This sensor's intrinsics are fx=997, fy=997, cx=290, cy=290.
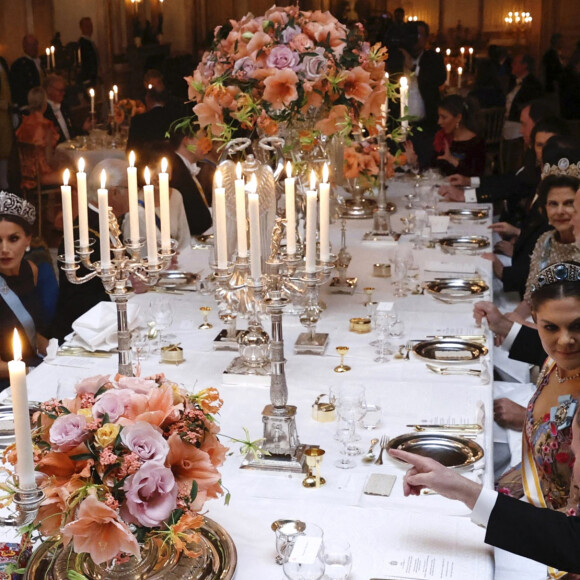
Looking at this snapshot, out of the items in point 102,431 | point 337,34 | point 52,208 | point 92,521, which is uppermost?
point 337,34

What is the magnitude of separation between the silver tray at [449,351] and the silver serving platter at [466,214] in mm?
2284

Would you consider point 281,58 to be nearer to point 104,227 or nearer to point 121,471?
point 104,227

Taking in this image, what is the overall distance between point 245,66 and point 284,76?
162 millimetres

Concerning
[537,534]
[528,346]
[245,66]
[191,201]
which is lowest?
[528,346]

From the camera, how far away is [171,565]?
1946 mm

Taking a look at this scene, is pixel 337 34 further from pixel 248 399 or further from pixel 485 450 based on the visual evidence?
pixel 485 450

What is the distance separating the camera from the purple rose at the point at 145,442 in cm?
177

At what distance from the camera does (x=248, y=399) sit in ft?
9.80

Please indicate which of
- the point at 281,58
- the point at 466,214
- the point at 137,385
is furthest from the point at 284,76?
the point at 466,214

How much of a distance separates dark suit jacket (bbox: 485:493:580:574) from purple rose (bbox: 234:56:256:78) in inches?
76.4

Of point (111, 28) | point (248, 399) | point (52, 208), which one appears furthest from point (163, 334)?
point (111, 28)

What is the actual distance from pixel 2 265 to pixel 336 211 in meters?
1.89

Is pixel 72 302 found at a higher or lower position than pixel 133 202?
lower

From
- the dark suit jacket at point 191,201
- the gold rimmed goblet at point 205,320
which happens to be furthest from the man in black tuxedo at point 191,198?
the gold rimmed goblet at point 205,320
